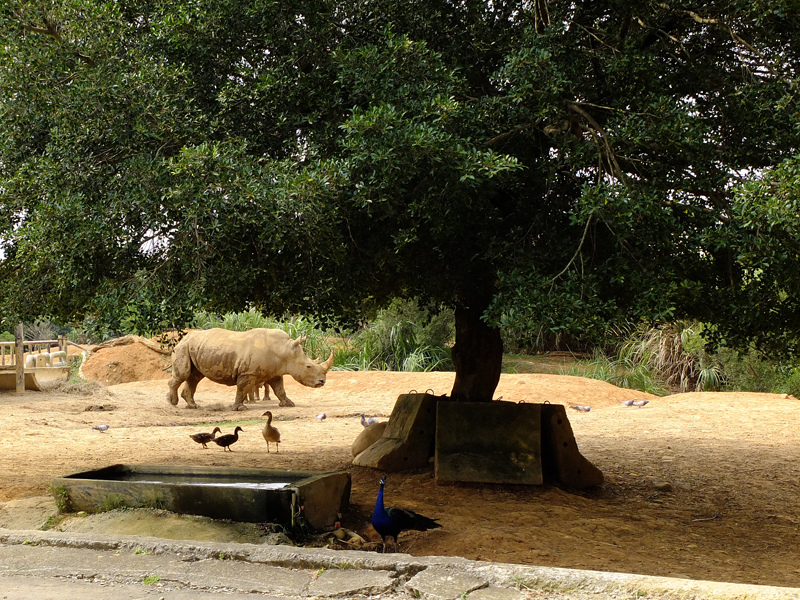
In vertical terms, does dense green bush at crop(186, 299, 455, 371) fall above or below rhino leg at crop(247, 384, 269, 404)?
above

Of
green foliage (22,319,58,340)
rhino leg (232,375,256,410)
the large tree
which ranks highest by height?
the large tree

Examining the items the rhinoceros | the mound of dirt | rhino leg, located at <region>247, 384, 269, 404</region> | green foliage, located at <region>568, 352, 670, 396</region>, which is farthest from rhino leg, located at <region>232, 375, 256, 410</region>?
green foliage, located at <region>568, 352, 670, 396</region>

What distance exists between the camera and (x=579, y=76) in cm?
752

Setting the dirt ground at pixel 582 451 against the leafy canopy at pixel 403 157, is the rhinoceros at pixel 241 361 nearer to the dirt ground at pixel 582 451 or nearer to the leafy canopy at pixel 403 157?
the dirt ground at pixel 582 451

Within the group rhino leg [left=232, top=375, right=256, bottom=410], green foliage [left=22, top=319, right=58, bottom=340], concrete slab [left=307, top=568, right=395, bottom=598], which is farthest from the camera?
green foliage [left=22, top=319, right=58, bottom=340]

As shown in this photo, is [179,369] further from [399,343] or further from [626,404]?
[626,404]

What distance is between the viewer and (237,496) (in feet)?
20.9

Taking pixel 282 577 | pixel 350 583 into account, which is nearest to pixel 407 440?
pixel 282 577

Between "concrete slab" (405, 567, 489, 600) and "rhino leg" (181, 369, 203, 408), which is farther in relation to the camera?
"rhino leg" (181, 369, 203, 408)

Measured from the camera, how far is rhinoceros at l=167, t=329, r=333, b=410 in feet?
55.1

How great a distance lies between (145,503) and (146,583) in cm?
217

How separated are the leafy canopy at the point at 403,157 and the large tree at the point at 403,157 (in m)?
0.03

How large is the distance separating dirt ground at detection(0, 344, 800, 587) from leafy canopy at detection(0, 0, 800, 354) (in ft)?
5.99

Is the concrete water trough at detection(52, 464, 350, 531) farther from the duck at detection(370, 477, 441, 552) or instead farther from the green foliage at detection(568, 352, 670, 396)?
the green foliage at detection(568, 352, 670, 396)
